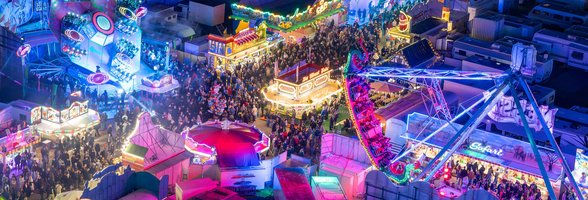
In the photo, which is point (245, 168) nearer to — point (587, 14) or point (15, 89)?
point (15, 89)

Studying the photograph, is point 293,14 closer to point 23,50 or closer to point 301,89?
point 301,89

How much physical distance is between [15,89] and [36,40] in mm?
2645

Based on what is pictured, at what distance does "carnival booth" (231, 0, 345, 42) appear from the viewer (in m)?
64.9

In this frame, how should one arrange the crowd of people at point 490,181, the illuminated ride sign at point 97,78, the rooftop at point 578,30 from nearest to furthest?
the crowd of people at point 490,181 → the illuminated ride sign at point 97,78 → the rooftop at point 578,30

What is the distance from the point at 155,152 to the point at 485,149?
43.4ft

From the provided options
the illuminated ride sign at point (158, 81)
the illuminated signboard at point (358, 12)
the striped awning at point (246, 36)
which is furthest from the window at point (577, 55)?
the illuminated ride sign at point (158, 81)

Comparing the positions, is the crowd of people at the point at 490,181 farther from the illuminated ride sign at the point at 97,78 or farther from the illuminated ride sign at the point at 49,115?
the illuminated ride sign at the point at 97,78

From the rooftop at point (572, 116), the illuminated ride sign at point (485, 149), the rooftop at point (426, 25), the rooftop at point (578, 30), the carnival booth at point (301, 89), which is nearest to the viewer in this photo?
the illuminated ride sign at point (485, 149)

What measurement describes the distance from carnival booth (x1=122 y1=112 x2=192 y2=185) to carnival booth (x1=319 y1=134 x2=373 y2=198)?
5.30 metres

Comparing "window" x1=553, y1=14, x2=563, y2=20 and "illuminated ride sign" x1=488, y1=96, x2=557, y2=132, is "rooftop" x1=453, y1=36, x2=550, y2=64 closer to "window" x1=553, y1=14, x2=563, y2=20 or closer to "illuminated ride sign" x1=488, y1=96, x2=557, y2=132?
"window" x1=553, y1=14, x2=563, y2=20

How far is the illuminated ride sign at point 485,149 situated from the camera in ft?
155

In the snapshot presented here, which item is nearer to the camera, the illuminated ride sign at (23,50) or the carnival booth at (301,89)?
the illuminated ride sign at (23,50)

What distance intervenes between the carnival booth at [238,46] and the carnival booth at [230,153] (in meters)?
12.9

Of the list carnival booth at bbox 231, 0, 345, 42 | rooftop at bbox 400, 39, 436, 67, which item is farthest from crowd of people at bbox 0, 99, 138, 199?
carnival booth at bbox 231, 0, 345, 42
